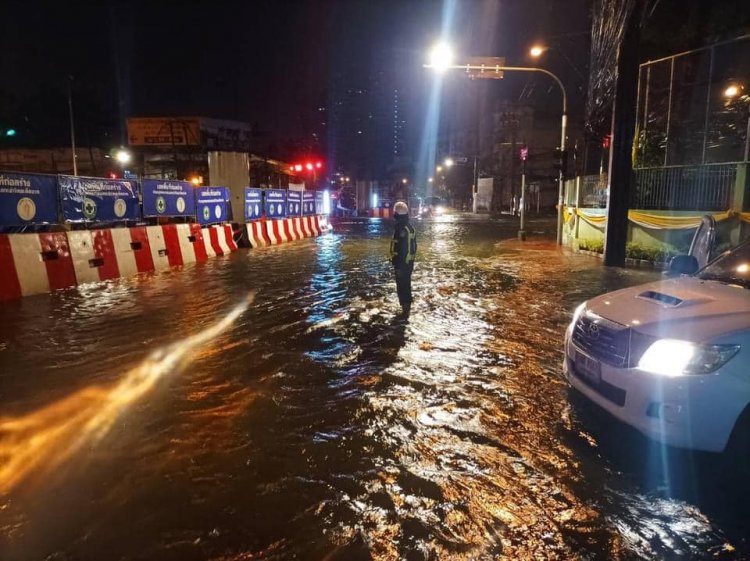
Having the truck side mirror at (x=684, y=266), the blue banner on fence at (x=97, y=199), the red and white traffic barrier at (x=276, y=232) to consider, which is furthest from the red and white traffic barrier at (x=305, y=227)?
the truck side mirror at (x=684, y=266)

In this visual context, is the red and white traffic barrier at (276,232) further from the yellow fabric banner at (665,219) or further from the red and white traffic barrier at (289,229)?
the yellow fabric banner at (665,219)

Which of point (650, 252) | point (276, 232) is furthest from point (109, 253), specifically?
point (650, 252)

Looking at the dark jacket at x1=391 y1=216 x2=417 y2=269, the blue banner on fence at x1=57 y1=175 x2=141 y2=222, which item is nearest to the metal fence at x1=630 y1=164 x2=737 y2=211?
the dark jacket at x1=391 y1=216 x2=417 y2=269

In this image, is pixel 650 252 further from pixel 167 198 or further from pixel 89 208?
pixel 89 208

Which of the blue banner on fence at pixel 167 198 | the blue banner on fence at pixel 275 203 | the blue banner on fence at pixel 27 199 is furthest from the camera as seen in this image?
the blue banner on fence at pixel 275 203

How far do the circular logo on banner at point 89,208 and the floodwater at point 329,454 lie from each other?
3838mm

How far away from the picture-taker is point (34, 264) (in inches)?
368

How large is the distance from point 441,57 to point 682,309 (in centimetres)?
1406

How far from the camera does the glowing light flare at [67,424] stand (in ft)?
11.9

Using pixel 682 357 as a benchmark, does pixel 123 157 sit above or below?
above

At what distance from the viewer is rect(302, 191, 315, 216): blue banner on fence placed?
25.0 metres

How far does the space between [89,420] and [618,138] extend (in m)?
13.8

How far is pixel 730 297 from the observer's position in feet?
12.7

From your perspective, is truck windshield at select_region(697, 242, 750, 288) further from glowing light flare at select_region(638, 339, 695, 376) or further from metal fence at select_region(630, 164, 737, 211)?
metal fence at select_region(630, 164, 737, 211)
